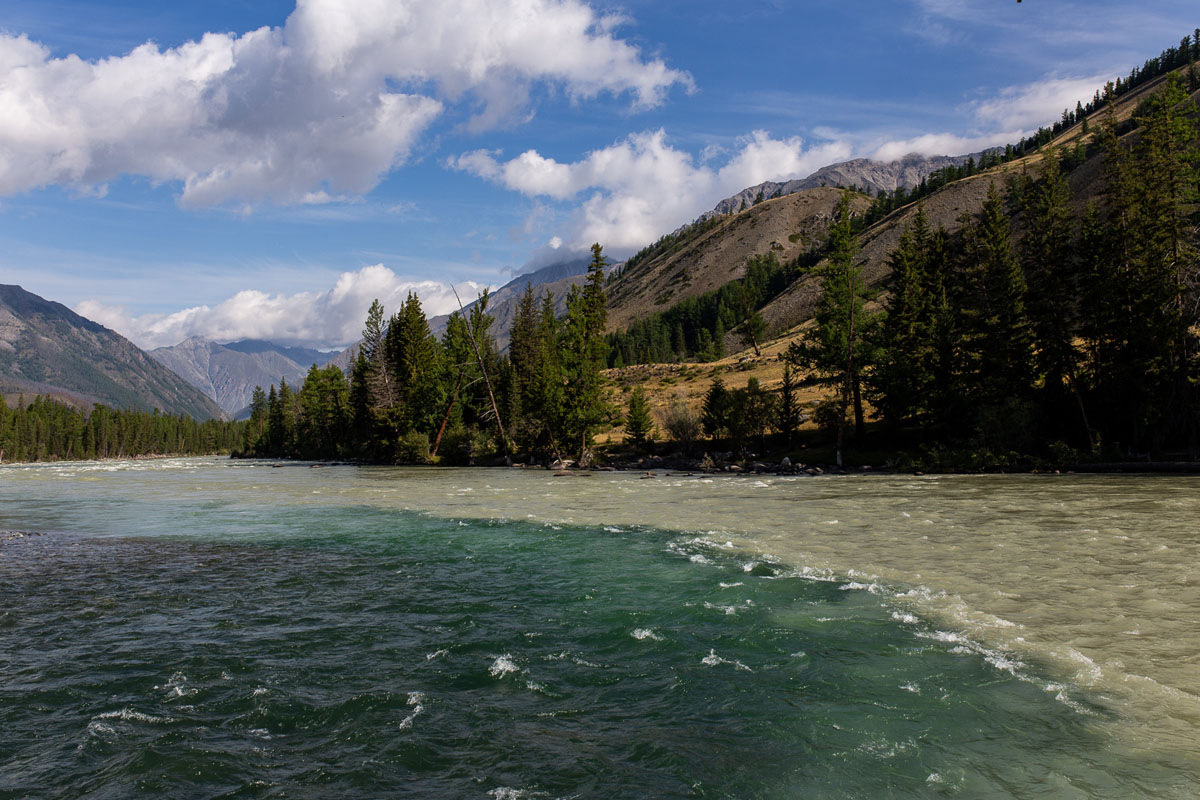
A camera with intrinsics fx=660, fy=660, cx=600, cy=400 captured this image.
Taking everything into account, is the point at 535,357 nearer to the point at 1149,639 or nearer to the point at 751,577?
the point at 751,577

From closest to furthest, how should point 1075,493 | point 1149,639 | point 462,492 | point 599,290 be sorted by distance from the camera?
point 1149,639 → point 1075,493 → point 462,492 → point 599,290

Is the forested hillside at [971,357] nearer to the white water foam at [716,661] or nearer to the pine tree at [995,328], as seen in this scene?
the pine tree at [995,328]

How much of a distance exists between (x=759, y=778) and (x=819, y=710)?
188 centimetres

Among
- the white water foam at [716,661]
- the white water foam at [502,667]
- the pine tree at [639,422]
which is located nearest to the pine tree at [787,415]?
the pine tree at [639,422]

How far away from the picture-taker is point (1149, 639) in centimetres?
1007

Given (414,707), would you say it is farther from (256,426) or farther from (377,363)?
(256,426)

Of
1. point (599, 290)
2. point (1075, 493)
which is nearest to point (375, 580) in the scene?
point (1075, 493)

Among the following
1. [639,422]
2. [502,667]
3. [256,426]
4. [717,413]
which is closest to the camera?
[502,667]

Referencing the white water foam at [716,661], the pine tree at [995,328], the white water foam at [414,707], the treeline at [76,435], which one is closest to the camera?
the white water foam at [414,707]

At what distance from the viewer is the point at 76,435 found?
6683 inches

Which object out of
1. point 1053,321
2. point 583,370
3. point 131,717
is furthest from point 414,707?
point 583,370

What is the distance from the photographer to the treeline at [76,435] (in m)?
153

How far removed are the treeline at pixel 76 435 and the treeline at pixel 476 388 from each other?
108235 millimetres

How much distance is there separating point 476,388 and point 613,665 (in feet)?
231
